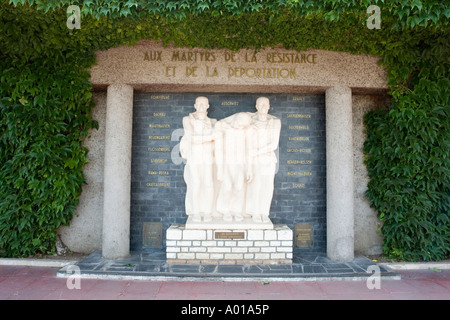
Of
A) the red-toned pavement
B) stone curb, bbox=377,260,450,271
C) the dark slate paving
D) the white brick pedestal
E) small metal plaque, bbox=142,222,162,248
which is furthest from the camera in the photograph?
small metal plaque, bbox=142,222,162,248

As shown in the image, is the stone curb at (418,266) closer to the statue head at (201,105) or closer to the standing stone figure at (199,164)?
the standing stone figure at (199,164)

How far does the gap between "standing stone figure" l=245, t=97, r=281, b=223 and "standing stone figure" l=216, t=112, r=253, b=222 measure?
92mm

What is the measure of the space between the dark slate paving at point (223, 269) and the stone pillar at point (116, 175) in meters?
0.28

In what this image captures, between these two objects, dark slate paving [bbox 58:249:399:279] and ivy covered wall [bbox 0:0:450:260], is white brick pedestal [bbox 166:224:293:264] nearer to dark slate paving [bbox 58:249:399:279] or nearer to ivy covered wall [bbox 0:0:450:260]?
dark slate paving [bbox 58:249:399:279]

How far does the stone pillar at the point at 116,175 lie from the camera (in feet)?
16.3

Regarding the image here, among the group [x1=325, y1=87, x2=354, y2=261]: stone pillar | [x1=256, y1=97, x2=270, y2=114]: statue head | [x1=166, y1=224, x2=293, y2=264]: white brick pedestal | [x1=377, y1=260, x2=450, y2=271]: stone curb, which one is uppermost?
[x1=256, y1=97, x2=270, y2=114]: statue head

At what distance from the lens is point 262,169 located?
16.2 feet

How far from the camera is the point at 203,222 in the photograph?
4777mm

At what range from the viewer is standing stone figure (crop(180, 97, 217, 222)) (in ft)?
16.1

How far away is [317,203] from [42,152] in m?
4.45

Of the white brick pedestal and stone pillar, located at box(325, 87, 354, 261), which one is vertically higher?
stone pillar, located at box(325, 87, 354, 261)

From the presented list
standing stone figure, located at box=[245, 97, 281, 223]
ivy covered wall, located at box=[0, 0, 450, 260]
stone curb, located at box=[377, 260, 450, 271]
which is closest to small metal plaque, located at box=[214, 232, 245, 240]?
standing stone figure, located at box=[245, 97, 281, 223]

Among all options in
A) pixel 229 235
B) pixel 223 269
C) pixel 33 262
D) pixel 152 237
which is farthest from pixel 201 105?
pixel 33 262

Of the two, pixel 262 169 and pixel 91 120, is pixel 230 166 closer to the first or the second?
pixel 262 169
